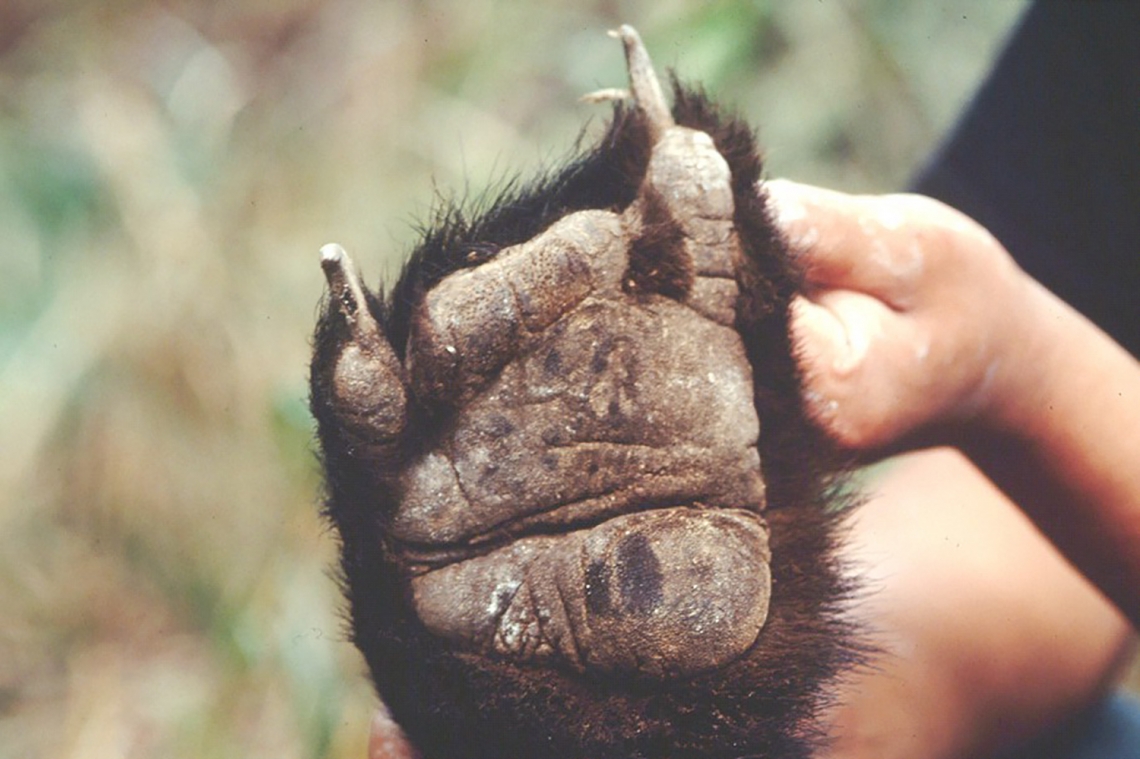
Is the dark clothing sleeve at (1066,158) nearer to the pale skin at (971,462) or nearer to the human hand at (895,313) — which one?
the pale skin at (971,462)

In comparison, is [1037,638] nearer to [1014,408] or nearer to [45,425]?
[1014,408]

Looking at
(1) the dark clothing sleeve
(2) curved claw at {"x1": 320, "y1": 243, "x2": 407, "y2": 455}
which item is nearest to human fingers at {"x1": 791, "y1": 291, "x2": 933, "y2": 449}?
(2) curved claw at {"x1": 320, "y1": 243, "x2": 407, "y2": 455}

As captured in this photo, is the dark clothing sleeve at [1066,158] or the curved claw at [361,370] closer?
the curved claw at [361,370]

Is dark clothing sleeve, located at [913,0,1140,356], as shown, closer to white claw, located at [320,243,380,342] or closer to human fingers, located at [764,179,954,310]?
human fingers, located at [764,179,954,310]

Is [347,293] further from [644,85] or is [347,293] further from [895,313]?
[895,313]

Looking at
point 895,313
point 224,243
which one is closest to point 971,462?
point 895,313

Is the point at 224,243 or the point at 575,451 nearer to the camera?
the point at 575,451

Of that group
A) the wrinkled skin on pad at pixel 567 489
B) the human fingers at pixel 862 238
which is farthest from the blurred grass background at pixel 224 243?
the wrinkled skin on pad at pixel 567 489
